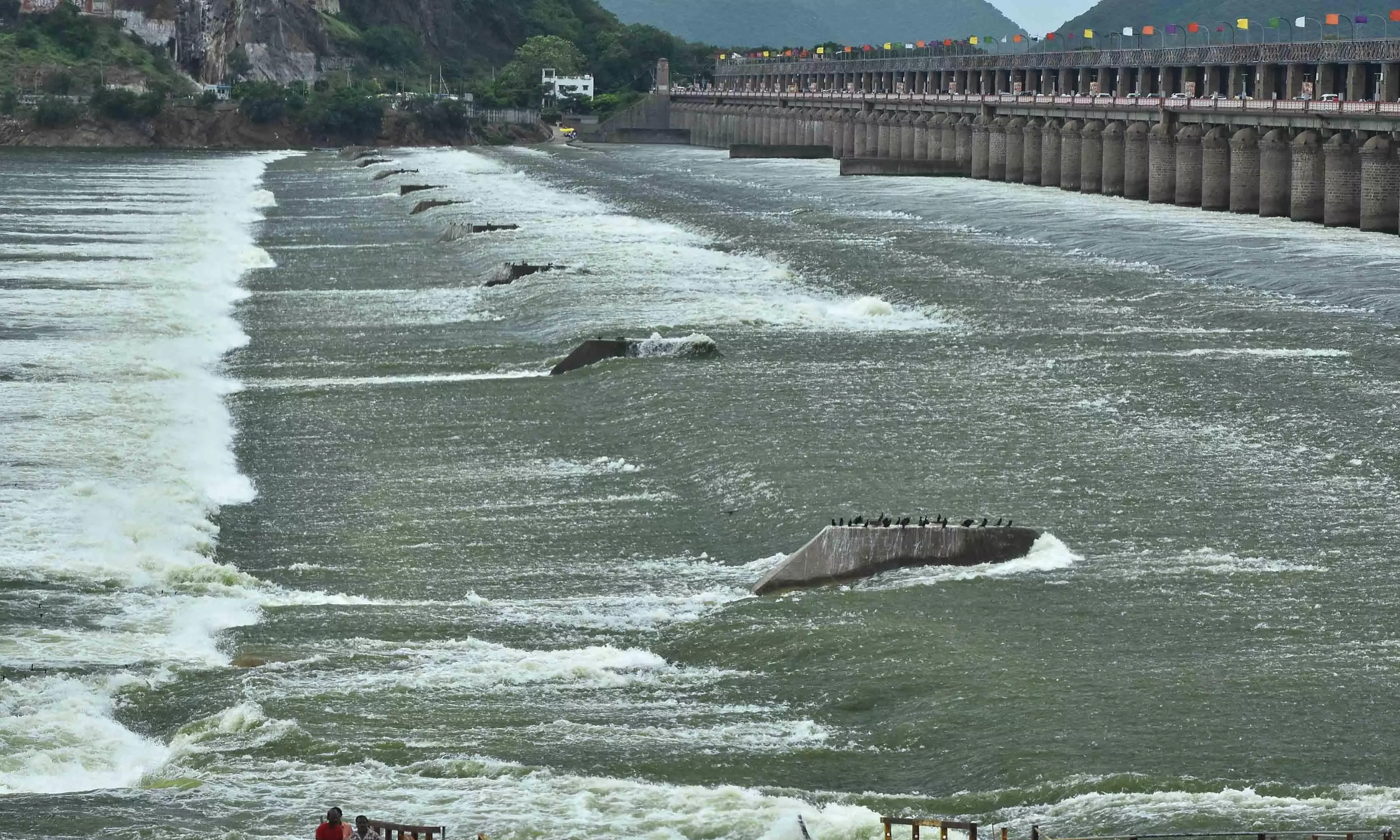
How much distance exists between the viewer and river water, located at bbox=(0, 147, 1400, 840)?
2717 cm

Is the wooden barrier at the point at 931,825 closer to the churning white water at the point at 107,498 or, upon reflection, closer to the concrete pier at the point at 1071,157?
the churning white water at the point at 107,498

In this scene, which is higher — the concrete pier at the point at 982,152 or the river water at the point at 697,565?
the concrete pier at the point at 982,152

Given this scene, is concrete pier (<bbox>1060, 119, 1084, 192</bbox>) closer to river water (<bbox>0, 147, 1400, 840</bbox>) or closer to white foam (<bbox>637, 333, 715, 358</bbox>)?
river water (<bbox>0, 147, 1400, 840</bbox>)

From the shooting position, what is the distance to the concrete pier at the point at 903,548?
36.8 m

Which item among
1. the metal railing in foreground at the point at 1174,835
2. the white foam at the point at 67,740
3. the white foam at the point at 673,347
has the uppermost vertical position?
the white foam at the point at 673,347

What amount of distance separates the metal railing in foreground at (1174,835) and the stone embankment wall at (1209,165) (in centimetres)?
8162

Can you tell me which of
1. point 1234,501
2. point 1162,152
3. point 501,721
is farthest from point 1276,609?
point 1162,152

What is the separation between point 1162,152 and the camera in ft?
441

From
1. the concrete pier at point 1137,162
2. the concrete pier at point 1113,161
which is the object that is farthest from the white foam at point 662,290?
the concrete pier at point 1113,161

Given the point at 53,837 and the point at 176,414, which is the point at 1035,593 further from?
the point at 176,414

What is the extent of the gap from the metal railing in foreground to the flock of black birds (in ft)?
42.2

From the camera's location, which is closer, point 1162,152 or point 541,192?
point 1162,152

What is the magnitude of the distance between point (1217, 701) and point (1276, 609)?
15.8ft

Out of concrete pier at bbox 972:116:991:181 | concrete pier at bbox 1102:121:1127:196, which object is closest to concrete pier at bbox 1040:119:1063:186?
concrete pier at bbox 1102:121:1127:196
